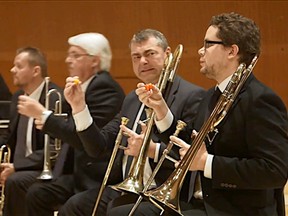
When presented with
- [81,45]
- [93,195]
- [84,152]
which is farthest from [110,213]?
[81,45]

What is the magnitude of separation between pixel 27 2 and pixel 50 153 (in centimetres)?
274

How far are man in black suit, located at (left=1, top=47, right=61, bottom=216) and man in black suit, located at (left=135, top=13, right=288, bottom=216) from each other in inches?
52.3

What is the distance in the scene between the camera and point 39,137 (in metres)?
3.82

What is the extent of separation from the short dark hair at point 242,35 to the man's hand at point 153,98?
1.20ft

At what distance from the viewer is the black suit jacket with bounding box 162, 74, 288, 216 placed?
235 cm

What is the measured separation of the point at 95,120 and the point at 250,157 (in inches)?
49.6

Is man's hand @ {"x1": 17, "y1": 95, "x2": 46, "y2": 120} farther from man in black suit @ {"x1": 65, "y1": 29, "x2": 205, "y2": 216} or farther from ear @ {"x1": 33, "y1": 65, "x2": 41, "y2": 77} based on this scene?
ear @ {"x1": 33, "y1": 65, "x2": 41, "y2": 77}

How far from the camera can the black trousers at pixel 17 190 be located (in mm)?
3602

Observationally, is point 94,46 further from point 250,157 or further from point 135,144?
point 250,157

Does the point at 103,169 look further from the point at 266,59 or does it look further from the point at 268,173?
the point at 266,59

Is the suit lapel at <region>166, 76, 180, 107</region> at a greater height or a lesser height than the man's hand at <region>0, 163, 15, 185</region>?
greater

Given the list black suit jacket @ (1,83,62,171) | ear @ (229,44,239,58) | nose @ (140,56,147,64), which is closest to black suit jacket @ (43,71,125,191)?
black suit jacket @ (1,83,62,171)

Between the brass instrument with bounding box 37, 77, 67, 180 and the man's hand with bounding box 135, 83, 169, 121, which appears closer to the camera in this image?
the man's hand with bounding box 135, 83, 169, 121

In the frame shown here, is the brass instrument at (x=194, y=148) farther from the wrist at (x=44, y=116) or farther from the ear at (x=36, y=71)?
the ear at (x=36, y=71)
